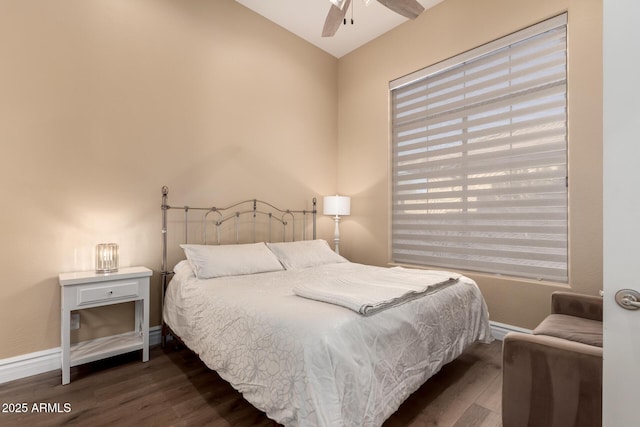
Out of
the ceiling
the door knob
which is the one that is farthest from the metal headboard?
the door knob

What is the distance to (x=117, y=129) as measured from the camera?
2500 millimetres

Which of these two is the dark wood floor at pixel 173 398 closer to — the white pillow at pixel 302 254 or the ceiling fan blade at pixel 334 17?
the white pillow at pixel 302 254

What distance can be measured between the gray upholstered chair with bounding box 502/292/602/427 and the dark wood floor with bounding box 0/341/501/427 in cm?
32

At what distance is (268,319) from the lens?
1.50 metres

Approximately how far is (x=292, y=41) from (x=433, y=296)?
3.43 meters

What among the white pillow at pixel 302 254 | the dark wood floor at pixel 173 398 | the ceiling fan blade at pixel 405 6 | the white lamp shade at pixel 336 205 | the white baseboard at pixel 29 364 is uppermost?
the ceiling fan blade at pixel 405 6

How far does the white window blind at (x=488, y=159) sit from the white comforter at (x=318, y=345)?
3.10 ft

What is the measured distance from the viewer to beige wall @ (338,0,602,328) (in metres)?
2.31

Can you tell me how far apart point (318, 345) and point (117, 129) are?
7.92ft

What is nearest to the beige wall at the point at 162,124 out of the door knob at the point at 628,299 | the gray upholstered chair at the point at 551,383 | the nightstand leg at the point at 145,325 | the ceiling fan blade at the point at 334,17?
the nightstand leg at the point at 145,325

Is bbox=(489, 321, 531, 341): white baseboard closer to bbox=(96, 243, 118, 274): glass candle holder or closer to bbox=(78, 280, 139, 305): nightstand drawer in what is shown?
bbox=(78, 280, 139, 305): nightstand drawer

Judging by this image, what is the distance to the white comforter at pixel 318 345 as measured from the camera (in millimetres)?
1252

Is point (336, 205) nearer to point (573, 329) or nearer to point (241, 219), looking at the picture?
point (241, 219)

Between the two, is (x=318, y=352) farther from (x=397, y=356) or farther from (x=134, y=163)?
(x=134, y=163)
